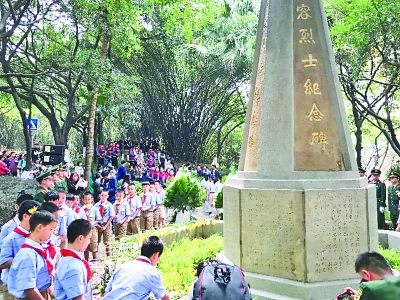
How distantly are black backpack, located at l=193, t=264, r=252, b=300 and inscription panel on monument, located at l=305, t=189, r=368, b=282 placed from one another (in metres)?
1.85

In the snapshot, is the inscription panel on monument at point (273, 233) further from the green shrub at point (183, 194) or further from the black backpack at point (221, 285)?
the green shrub at point (183, 194)

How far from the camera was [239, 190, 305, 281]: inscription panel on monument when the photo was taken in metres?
4.35

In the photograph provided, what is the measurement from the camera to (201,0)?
1377 centimetres

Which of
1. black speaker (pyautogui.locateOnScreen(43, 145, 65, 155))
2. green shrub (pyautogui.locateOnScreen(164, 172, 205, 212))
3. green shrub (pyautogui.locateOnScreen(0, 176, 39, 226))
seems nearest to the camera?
green shrub (pyautogui.locateOnScreen(0, 176, 39, 226))

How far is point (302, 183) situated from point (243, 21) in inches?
709

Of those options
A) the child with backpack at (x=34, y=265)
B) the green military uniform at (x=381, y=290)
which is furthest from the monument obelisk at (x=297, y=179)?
the child with backpack at (x=34, y=265)

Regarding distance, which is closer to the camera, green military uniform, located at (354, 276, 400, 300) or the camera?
green military uniform, located at (354, 276, 400, 300)

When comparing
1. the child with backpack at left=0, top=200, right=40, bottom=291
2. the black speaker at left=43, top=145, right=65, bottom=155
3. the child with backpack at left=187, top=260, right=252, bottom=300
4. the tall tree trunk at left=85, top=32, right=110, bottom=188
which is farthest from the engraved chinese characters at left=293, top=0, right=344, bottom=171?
the black speaker at left=43, top=145, right=65, bottom=155

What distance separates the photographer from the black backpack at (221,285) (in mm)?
2580

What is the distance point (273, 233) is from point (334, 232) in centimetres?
68

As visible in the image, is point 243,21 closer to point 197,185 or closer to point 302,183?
point 197,185

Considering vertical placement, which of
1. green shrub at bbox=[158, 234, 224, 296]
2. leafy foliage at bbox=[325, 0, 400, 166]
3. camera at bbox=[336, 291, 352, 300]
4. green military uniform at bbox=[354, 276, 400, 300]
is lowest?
green shrub at bbox=[158, 234, 224, 296]

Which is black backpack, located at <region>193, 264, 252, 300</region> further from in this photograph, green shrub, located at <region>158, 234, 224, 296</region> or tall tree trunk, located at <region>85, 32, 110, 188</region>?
tall tree trunk, located at <region>85, 32, 110, 188</region>

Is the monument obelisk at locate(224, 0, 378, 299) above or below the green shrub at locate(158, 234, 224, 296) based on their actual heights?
above
